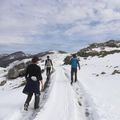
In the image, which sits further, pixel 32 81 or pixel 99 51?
pixel 99 51

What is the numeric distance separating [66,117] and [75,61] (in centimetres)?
1179

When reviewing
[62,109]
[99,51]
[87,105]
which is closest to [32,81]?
[62,109]

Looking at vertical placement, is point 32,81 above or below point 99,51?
above

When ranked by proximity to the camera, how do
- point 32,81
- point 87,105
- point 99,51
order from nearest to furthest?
point 32,81 → point 87,105 → point 99,51

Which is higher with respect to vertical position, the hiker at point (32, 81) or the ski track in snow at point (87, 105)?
the hiker at point (32, 81)

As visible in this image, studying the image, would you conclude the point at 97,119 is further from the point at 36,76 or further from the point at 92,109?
the point at 36,76

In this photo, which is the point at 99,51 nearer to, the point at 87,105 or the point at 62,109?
the point at 87,105

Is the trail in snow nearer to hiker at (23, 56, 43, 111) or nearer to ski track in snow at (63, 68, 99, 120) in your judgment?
ski track in snow at (63, 68, 99, 120)

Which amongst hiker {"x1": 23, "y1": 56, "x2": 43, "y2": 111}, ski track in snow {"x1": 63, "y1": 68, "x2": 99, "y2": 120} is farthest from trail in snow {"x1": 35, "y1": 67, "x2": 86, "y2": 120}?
hiker {"x1": 23, "y1": 56, "x2": 43, "y2": 111}

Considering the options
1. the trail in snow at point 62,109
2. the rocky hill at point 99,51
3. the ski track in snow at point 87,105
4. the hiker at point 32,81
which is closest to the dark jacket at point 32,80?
the hiker at point 32,81

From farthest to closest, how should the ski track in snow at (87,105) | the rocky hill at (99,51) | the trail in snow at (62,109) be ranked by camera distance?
the rocky hill at (99,51) → the ski track in snow at (87,105) → the trail in snow at (62,109)

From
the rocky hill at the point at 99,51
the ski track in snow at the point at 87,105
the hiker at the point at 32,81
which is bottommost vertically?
the rocky hill at the point at 99,51

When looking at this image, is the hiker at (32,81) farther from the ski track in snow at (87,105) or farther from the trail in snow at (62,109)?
the ski track in snow at (87,105)

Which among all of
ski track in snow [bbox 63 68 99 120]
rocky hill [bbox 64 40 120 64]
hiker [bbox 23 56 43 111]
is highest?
hiker [bbox 23 56 43 111]
